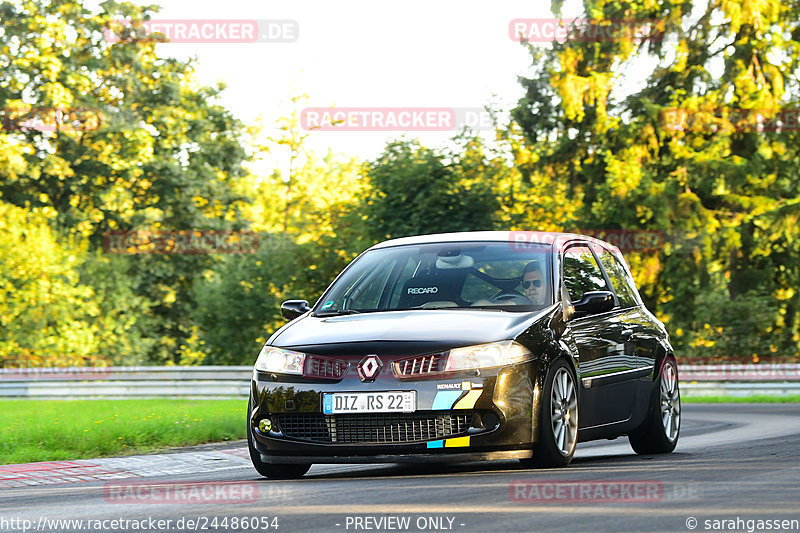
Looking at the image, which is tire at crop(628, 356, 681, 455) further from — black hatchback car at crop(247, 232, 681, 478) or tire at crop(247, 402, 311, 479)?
tire at crop(247, 402, 311, 479)

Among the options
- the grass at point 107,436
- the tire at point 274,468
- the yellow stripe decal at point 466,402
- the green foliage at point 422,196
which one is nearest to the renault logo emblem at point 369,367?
the yellow stripe decal at point 466,402

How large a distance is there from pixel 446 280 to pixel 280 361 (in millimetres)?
1613

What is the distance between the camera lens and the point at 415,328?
28.9 feet

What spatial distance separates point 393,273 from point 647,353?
88.9 inches

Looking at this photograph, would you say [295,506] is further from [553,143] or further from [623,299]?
[553,143]

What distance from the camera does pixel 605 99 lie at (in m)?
40.8

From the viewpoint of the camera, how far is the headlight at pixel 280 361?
8844mm

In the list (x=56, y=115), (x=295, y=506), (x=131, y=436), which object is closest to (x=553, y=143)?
(x=56, y=115)

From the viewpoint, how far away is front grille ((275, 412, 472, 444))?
850cm

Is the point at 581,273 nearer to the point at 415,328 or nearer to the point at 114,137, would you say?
the point at 415,328

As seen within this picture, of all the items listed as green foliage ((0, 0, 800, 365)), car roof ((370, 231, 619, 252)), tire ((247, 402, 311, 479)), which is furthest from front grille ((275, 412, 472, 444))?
green foliage ((0, 0, 800, 365))

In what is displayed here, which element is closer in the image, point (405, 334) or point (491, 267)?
point (405, 334)

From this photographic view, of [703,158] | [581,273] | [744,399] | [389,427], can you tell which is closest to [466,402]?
[389,427]

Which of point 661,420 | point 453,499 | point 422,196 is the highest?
point 422,196
